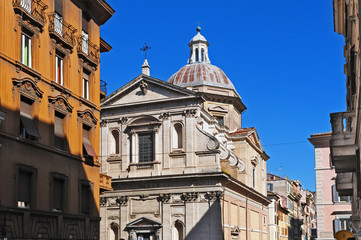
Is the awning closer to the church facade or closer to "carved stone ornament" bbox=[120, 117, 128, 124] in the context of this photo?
the church facade

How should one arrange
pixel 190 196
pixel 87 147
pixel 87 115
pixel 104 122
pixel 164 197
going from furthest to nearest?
1. pixel 104 122
2. pixel 164 197
3. pixel 190 196
4. pixel 87 115
5. pixel 87 147

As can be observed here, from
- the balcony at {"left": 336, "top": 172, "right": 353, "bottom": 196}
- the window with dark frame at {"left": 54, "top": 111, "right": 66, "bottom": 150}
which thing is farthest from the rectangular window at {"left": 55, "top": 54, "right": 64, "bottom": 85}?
the balcony at {"left": 336, "top": 172, "right": 353, "bottom": 196}

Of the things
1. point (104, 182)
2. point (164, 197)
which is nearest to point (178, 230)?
point (164, 197)

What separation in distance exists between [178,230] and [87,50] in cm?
2070

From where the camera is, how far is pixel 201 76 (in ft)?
182

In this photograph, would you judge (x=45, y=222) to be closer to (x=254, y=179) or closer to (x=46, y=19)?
(x=46, y=19)

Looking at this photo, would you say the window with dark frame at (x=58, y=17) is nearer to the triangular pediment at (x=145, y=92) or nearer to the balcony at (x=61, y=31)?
the balcony at (x=61, y=31)

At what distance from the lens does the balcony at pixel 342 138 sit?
1736 centimetres

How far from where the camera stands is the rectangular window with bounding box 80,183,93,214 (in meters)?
22.8

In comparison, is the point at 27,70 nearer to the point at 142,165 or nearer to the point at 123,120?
the point at 142,165

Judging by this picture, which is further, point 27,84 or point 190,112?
point 190,112

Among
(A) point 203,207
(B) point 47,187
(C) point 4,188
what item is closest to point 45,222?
(B) point 47,187

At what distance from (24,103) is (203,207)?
77.8 feet

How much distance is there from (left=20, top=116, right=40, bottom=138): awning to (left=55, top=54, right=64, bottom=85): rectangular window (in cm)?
287
